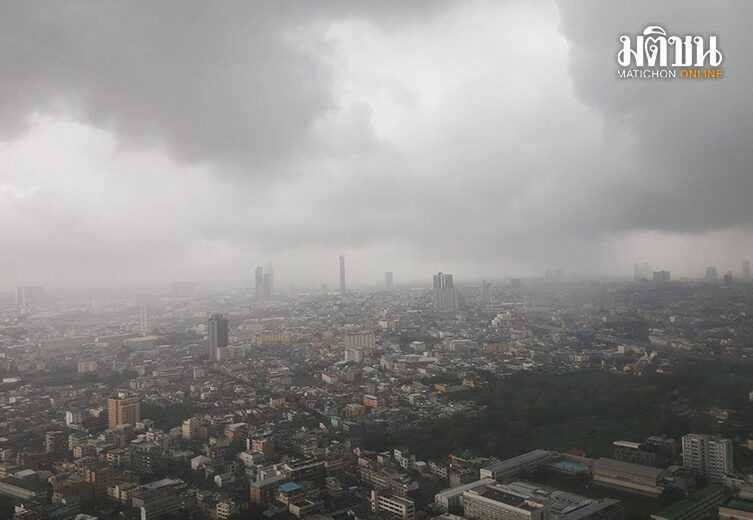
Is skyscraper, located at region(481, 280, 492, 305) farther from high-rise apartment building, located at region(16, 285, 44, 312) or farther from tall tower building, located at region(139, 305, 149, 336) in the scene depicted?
high-rise apartment building, located at region(16, 285, 44, 312)

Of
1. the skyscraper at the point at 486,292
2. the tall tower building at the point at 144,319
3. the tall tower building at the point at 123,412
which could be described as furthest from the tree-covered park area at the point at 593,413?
the tall tower building at the point at 144,319

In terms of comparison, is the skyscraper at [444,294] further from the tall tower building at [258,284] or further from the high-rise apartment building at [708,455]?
the high-rise apartment building at [708,455]

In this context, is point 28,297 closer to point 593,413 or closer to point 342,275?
point 342,275

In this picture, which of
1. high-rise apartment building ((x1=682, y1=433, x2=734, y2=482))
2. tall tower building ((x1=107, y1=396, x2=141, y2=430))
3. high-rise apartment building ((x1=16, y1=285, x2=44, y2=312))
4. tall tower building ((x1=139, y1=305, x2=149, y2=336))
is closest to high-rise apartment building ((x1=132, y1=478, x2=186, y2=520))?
tall tower building ((x1=107, y1=396, x2=141, y2=430))

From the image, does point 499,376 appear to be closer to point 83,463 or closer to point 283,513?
point 283,513

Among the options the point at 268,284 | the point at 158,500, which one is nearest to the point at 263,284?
the point at 268,284

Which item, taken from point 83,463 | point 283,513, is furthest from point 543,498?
point 83,463
